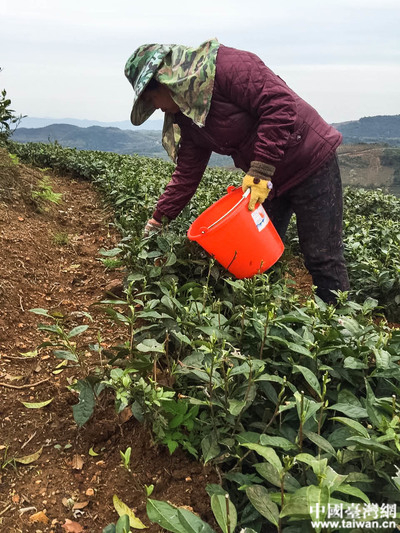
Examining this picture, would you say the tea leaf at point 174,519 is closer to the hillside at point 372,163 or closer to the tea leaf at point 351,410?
the tea leaf at point 351,410

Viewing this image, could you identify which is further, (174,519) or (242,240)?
(242,240)

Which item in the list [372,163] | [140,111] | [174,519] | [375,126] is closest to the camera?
[174,519]

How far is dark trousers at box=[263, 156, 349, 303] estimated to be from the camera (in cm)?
290

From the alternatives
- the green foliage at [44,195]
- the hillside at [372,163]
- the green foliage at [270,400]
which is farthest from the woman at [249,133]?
the hillside at [372,163]

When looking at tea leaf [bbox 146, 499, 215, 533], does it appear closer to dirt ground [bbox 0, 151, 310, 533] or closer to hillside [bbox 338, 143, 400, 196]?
dirt ground [bbox 0, 151, 310, 533]

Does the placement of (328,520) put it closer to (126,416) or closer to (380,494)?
(380,494)

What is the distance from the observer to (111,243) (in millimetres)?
4262

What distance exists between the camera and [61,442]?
5.96ft

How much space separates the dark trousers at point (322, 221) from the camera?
9.50 feet

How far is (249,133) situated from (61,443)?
197 centimetres

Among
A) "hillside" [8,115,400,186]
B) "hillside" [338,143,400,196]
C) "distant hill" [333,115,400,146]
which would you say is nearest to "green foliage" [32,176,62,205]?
"hillside" [8,115,400,186]

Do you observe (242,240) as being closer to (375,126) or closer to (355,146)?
(355,146)

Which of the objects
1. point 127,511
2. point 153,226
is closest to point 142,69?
point 153,226

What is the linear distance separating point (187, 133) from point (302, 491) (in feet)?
8.02
